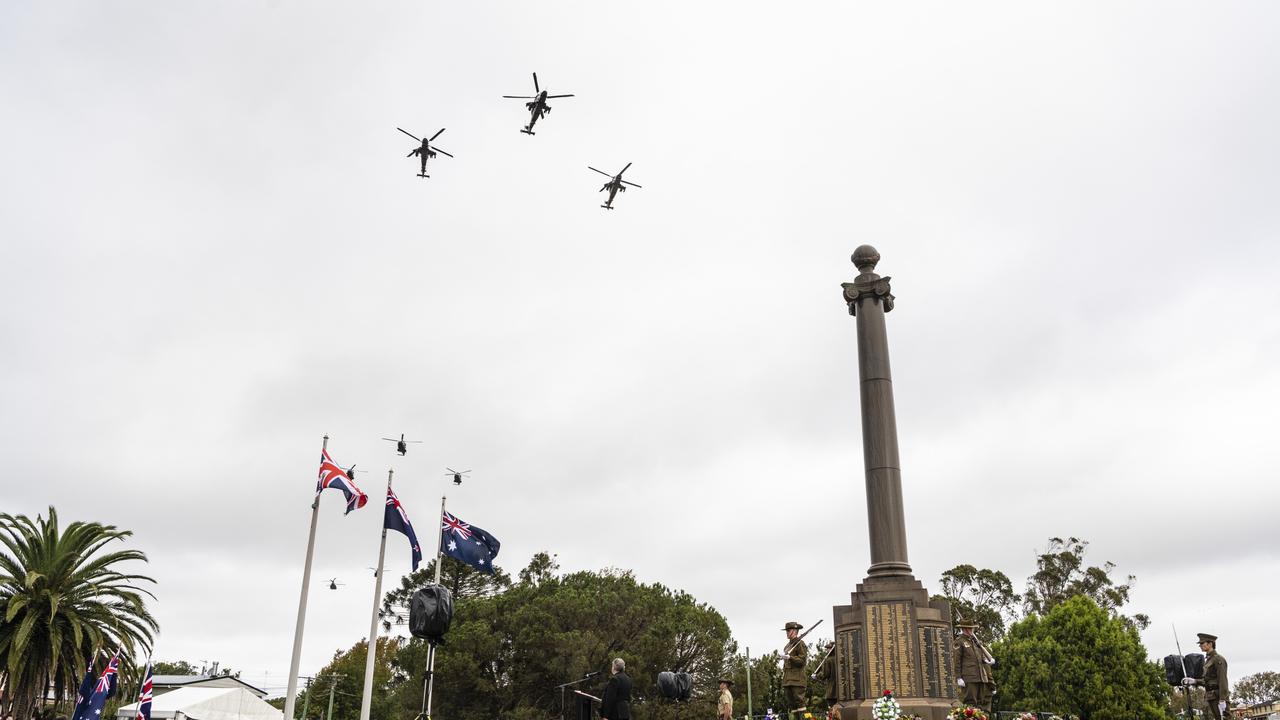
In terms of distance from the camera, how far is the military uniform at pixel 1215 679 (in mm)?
17531

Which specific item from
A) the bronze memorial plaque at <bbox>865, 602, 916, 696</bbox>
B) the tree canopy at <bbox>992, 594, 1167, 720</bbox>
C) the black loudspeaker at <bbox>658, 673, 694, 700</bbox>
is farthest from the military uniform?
the tree canopy at <bbox>992, 594, 1167, 720</bbox>

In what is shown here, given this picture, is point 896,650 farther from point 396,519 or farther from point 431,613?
point 396,519

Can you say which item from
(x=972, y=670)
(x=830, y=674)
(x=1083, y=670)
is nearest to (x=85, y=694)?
(x=830, y=674)

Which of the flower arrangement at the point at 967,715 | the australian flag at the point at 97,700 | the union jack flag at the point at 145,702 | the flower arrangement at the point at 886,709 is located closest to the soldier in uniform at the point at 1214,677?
the flower arrangement at the point at 967,715

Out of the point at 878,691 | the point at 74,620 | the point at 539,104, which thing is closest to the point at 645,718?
the point at 74,620

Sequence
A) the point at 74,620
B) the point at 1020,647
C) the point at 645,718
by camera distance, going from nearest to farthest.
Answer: the point at 74,620 < the point at 645,718 < the point at 1020,647

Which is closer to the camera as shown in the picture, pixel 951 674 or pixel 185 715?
pixel 951 674

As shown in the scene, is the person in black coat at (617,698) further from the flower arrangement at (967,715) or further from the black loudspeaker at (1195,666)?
the black loudspeaker at (1195,666)

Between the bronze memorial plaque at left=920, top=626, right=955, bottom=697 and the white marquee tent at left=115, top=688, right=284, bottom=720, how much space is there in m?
43.5

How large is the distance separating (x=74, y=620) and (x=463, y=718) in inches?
769

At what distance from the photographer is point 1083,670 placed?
44156 millimetres

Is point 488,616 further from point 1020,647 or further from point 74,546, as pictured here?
point 1020,647

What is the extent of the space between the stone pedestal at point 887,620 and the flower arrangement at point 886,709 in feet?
3.33

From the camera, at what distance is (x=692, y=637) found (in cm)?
4681
